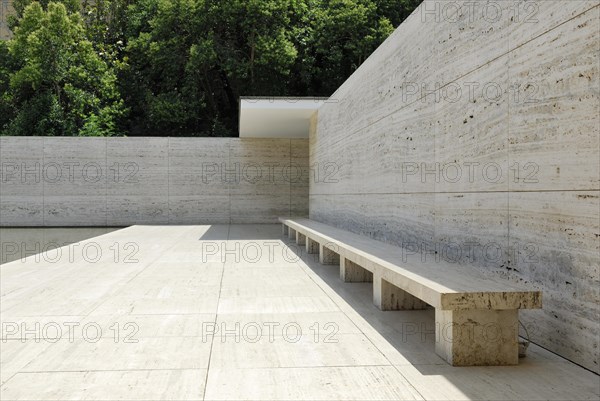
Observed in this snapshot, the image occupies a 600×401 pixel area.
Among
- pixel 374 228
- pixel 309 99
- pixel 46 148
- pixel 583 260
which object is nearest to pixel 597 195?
pixel 583 260

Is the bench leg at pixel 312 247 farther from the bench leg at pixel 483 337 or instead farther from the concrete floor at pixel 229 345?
the bench leg at pixel 483 337

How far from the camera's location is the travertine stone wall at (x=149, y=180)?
14.5 metres

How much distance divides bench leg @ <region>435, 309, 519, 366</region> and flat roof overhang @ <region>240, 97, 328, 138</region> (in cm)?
793

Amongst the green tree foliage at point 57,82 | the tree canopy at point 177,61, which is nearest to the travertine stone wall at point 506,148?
the tree canopy at point 177,61

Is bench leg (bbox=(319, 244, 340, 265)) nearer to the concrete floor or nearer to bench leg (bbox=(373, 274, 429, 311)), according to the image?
the concrete floor

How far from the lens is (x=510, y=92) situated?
343cm

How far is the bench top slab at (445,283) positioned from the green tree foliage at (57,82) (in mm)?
15162

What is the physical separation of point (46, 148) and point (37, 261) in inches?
325

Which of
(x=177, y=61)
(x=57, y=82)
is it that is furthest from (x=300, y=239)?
(x=57, y=82)

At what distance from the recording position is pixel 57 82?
733 inches

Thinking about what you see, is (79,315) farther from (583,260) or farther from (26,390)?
(583,260)

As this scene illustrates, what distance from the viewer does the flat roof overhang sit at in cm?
1069

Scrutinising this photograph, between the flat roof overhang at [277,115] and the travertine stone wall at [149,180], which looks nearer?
the flat roof overhang at [277,115]

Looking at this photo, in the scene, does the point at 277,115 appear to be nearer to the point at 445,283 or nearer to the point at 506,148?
the point at 506,148
